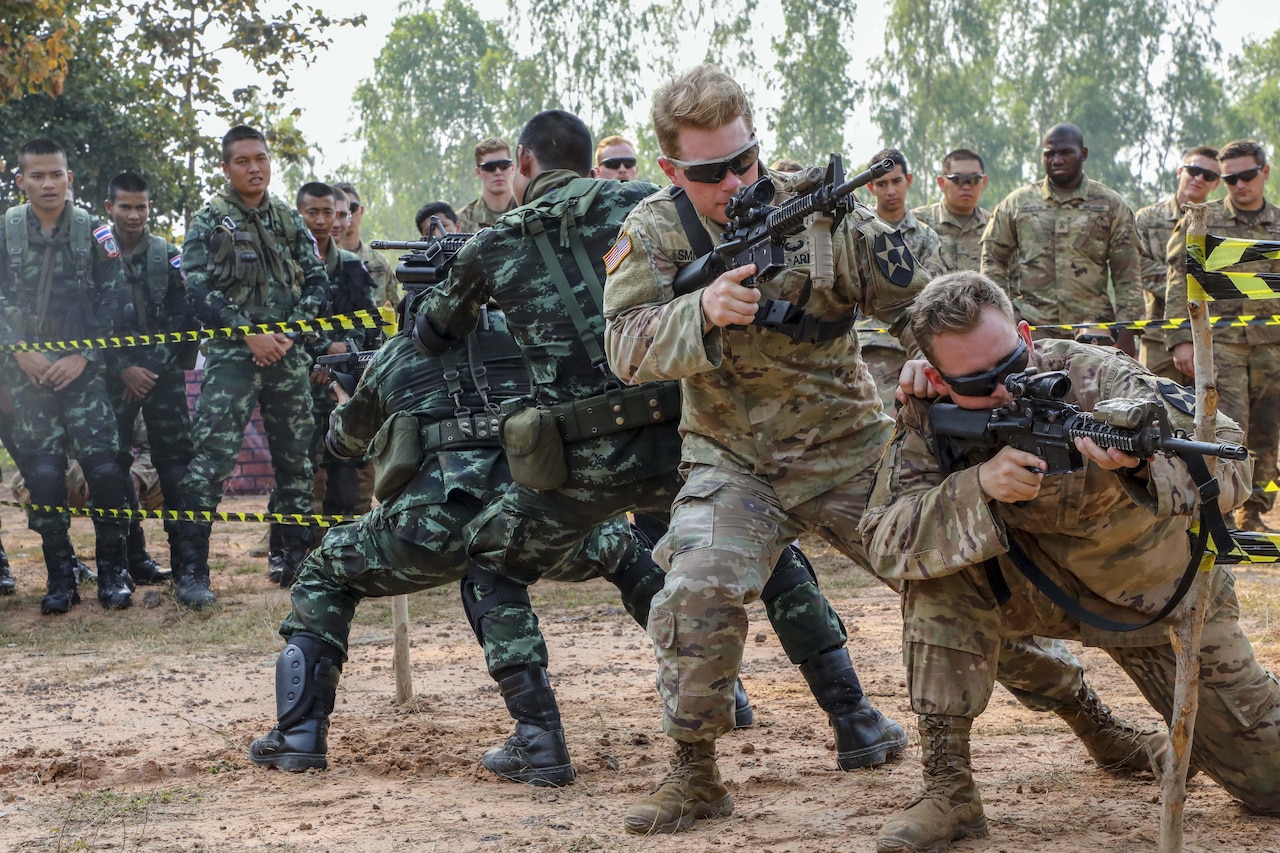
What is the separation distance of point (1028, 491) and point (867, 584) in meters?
4.91

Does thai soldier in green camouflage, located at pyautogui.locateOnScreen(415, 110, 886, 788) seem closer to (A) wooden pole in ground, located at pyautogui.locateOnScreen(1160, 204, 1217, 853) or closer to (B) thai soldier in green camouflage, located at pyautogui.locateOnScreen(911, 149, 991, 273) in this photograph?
(A) wooden pole in ground, located at pyautogui.locateOnScreen(1160, 204, 1217, 853)

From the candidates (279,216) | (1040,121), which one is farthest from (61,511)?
(1040,121)

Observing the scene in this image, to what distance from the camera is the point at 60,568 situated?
26.7ft

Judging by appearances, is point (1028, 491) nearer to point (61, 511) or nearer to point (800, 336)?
point (800, 336)

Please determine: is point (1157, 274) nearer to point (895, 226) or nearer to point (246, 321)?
point (895, 226)

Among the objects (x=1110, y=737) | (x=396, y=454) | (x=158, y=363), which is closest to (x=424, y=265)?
(x=396, y=454)

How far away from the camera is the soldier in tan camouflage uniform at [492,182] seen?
31.9 ft

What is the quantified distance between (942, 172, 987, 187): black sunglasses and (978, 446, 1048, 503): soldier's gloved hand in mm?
6592

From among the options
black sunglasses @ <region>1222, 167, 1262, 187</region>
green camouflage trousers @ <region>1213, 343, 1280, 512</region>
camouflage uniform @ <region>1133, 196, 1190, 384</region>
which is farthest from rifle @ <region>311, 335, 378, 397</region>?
black sunglasses @ <region>1222, 167, 1262, 187</region>

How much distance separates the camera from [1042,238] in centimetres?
926

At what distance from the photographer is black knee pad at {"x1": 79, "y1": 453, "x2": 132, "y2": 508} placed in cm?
831

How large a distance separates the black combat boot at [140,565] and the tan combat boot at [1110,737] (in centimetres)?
637

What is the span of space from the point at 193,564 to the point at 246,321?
147cm

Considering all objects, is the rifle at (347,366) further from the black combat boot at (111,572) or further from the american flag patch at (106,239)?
the american flag patch at (106,239)
